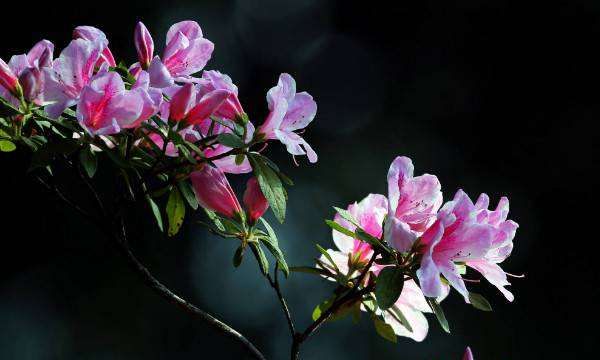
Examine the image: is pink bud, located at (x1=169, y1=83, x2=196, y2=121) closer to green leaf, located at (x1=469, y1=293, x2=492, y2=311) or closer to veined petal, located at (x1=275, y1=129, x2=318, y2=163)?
veined petal, located at (x1=275, y1=129, x2=318, y2=163)

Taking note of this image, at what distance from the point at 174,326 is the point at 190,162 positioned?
396 cm

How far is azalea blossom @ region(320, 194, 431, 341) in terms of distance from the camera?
1.10 meters

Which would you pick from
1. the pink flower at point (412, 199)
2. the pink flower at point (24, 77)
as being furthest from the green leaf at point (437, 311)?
the pink flower at point (24, 77)

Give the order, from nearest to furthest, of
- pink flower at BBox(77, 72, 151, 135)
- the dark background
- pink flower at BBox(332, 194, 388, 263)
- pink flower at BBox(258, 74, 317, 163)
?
pink flower at BBox(77, 72, 151, 135) < pink flower at BBox(258, 74, 317, 163) < pink flower at BBox(332, 194, 388, 263) < the dark background

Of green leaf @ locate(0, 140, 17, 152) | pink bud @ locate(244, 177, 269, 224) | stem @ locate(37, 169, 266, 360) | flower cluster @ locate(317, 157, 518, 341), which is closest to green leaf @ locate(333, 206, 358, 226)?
flower cluster @ locate(317, 157, 518, 341)

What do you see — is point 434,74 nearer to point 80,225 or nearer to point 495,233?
point 80,225

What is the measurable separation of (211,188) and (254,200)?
6 centimetres

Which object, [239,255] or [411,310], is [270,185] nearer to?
[239,255]

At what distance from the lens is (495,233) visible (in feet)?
3.12

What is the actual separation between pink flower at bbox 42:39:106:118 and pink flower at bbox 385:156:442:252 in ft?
1.29

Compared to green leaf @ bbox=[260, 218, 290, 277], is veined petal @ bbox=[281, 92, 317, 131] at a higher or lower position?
higher

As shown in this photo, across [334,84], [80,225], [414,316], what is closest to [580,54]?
[334,84]

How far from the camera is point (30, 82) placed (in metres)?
0.89

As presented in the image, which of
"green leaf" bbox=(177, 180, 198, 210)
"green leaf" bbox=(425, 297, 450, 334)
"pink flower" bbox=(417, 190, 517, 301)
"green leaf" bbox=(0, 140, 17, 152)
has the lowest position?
"green leaf" bbox=(425, 297, 450, 334)
